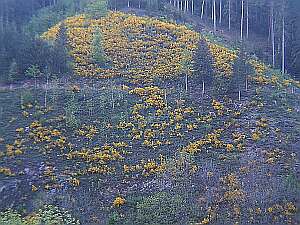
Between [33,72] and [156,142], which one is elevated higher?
[33,72]

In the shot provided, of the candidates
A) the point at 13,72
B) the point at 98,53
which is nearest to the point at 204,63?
the point at 98,53

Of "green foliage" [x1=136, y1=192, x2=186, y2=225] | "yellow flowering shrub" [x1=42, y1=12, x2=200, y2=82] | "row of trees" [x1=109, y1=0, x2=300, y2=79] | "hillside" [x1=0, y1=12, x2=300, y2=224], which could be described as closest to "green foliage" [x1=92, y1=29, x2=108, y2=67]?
"hillside" [x1=0, y1=12, x2=300, y2=224]

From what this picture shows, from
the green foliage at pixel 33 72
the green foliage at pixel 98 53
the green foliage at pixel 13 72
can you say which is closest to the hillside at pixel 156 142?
the green foliage at pixel 98 53

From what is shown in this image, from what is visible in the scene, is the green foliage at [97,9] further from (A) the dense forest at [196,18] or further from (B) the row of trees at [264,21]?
(B) the row of trees at [264,21]

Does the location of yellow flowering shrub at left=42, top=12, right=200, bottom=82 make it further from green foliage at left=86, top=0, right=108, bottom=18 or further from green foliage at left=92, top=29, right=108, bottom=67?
green foliage at left=86, top=0, right=108, bottom=18

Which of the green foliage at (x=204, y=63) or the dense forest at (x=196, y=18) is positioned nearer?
the green foliage at (x=204, y=63)

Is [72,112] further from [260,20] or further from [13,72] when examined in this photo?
[260,20]
